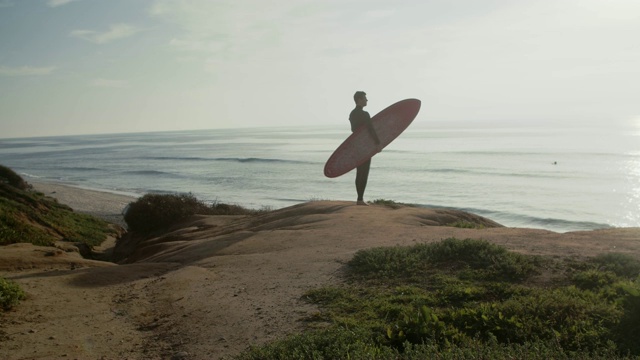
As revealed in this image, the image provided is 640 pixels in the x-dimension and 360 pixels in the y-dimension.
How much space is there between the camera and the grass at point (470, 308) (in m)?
4.32

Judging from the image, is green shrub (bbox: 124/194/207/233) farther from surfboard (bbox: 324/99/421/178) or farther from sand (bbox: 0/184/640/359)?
surfboard (bbox: 324/99/421/178)

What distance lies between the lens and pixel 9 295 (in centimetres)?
628

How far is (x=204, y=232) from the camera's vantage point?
42.9ft

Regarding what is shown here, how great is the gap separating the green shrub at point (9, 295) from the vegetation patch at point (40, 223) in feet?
16.6

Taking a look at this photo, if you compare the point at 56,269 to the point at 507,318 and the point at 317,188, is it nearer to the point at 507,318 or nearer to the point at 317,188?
the point at 507,318

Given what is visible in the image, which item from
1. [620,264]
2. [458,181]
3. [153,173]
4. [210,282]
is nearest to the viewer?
[620,264]

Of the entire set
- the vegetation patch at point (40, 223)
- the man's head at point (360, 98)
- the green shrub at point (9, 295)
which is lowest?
the vegetation patch at point (40, 223)

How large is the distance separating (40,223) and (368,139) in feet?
28.0

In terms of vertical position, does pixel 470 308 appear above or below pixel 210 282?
above

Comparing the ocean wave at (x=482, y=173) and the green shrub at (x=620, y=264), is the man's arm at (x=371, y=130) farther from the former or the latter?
the ocean wave at (x=482, y=173)

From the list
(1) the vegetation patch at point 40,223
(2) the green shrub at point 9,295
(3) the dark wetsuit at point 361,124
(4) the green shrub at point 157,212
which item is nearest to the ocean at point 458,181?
(4) the green shrub at point 157,212

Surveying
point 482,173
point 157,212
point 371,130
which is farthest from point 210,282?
point 482,173

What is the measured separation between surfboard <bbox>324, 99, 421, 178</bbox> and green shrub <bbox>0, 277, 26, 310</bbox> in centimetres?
718

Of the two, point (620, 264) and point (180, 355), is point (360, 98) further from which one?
point (180, 355)
